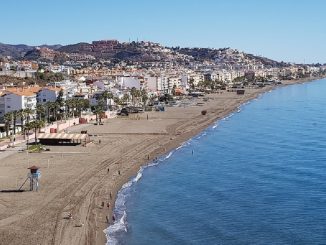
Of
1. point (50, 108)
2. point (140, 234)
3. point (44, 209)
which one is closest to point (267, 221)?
point (140, 234)

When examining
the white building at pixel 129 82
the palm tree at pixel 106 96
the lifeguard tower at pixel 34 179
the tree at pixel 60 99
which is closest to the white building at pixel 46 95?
the tree at pixel 60 99

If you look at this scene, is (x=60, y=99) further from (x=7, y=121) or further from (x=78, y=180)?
(x=78, y=180)

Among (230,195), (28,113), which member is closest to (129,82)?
(28,113)

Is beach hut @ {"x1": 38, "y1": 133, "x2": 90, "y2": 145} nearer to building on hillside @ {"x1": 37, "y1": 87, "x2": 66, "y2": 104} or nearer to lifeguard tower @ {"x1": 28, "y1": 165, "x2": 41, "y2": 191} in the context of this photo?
lifeguard tower @ {"x1": 28, "y1": 165, "x2": 41, "y2": 191}

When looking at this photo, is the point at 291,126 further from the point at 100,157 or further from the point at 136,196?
the point at 136,196

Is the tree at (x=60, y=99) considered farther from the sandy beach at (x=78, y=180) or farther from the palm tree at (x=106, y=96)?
the palm tree at (x=106, y=96)

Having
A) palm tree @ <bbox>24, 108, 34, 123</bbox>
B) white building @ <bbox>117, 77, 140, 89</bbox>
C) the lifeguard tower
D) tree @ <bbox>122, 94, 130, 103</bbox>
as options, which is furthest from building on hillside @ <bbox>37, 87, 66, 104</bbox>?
the lifeguard tower
